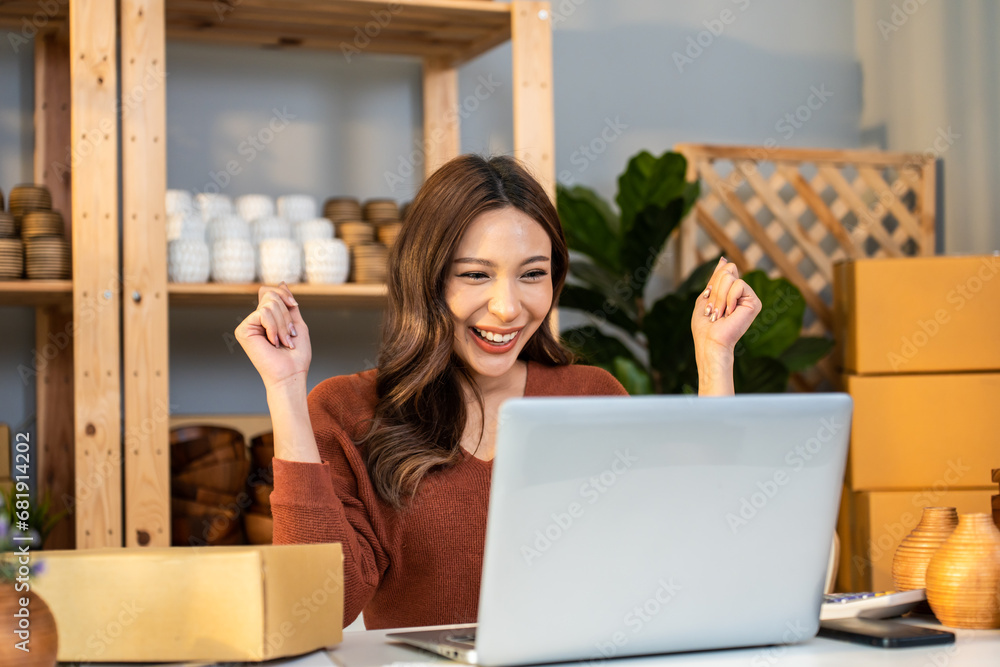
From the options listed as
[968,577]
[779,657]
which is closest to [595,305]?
[968,577]

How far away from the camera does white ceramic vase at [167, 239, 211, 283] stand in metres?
1.94

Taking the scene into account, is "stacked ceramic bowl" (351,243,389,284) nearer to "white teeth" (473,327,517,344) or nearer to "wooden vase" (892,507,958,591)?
"white teeth" (473,327,517,344)

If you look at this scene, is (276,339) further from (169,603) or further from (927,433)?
(927,433)

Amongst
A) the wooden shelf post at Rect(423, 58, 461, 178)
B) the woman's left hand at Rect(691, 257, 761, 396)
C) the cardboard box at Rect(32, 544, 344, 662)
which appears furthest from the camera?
the wooden shelf post at Rect(423, 58, 461, 178)

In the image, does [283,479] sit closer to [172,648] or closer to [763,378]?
[172,648]

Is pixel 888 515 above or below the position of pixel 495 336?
below

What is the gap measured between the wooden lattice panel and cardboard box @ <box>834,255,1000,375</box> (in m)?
0.45

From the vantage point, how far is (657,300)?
92.6 inches

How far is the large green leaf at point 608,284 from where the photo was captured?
240cm

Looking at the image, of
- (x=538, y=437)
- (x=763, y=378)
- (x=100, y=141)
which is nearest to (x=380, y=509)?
(x=538, y=437)

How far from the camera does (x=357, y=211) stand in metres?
2.17

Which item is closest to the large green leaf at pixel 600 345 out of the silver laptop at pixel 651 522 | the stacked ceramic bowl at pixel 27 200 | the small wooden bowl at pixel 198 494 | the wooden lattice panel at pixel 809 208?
the wooden lattice panel at pixel 809 208

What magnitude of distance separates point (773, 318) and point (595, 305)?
402 mm

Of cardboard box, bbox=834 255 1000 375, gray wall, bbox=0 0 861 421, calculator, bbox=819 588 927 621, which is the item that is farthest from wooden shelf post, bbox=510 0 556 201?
calculator, bbox=819 588 927 621
